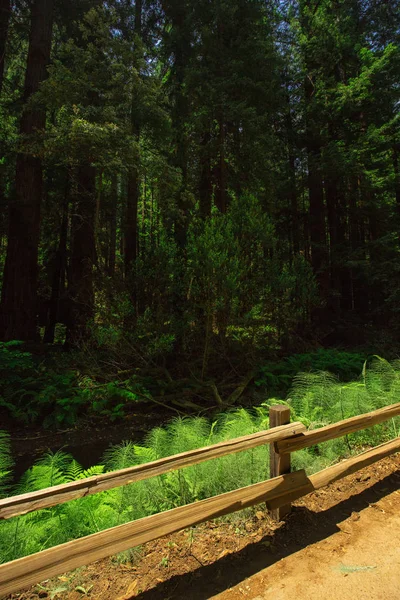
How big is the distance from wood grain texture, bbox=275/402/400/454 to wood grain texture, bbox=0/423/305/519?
0.08 meters

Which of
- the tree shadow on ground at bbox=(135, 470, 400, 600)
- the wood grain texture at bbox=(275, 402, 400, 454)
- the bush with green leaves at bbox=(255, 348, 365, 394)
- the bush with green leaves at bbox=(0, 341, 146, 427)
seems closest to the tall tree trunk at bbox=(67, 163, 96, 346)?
the bush with green leaves at bbox=(0, 341, 146, 427)

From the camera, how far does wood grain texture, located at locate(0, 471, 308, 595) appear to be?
2.04 m

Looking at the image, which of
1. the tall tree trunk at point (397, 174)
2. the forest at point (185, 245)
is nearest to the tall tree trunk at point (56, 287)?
the forest at point (185, 245)

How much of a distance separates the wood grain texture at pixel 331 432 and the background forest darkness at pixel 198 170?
451cm

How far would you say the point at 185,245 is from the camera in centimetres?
980

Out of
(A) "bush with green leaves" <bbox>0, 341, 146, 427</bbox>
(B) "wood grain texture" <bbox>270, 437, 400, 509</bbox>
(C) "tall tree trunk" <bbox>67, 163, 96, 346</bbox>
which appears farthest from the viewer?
(C) "tall tree trunk" <bbox>67, 163, 96, 346</bbox>

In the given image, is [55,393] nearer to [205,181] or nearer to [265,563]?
[265,563]

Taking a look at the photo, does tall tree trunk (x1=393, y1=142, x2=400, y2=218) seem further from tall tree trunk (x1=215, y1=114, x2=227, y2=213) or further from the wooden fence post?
the wooden fence post

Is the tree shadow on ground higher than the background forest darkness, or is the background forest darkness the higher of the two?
the background forest darkness

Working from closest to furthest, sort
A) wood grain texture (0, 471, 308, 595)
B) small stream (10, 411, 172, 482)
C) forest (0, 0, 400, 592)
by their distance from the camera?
wood grain texture (0, 471, 308, 595) < forest (0, 0, 400, 592) < small stream (10, 411, 172, 482)

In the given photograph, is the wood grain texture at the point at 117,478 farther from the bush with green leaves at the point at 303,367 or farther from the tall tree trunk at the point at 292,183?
the tall tree trunk at the point at 292,183

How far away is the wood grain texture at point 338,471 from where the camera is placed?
10.4 ft

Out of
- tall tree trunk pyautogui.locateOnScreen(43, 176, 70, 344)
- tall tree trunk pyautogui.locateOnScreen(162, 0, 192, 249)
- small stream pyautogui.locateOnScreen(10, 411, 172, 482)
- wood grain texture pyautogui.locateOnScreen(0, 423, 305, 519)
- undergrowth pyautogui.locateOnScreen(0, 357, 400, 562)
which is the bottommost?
small stream pyautogui.locateOnScreen(10, 411, 172, 482)

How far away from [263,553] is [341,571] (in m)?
0.59
